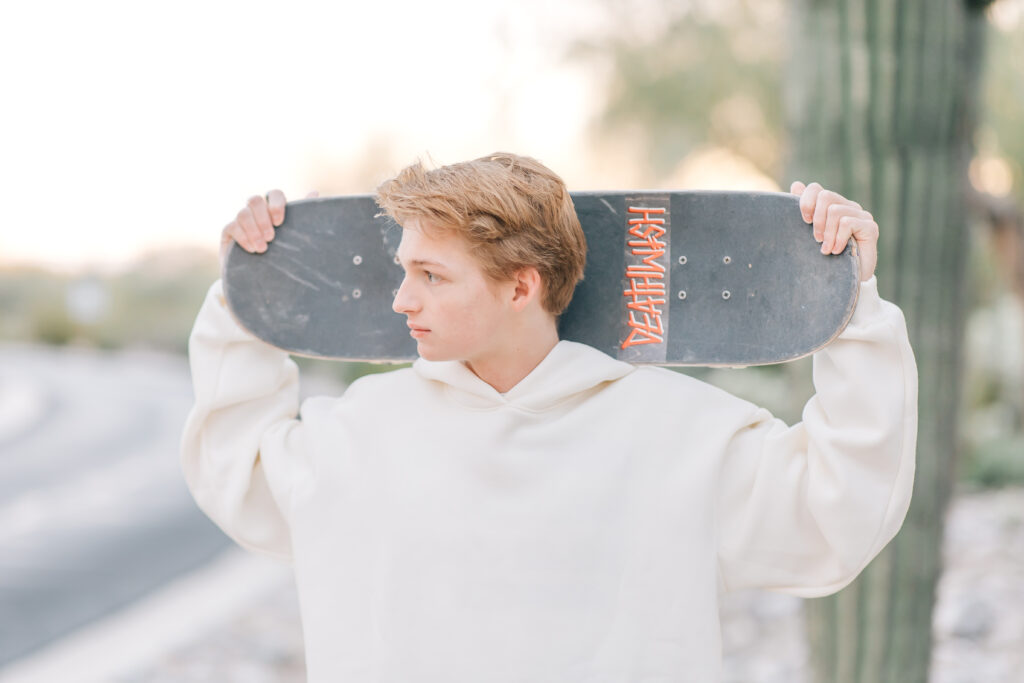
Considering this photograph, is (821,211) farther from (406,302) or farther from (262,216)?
(262,216)

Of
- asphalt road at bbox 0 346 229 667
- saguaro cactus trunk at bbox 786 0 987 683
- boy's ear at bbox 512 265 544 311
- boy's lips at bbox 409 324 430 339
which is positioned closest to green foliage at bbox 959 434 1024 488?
saguaro cactus trunk at bbox 786 0 987 683

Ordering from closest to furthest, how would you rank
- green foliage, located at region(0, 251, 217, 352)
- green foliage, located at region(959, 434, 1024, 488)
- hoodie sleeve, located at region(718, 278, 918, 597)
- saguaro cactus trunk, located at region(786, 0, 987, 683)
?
hoodie sleeve, located at region(718, 278, 918, 597), saguaro cactus trunk, located at region(786, 0, 987, 683), green foliage, located at region(959, 434, 1024, 488), green foliage, located at region(0, 251, 217, 352)

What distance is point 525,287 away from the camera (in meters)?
1.62

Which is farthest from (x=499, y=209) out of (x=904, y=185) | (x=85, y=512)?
(x=85, y=512)

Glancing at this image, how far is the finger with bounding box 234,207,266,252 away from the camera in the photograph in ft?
6.02

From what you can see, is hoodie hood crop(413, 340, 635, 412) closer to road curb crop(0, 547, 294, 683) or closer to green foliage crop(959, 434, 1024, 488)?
road curb crop(0, 547, 294, 683)

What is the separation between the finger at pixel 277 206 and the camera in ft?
6.07

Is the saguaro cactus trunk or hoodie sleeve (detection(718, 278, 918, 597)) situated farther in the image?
the saguaro cactus trunk

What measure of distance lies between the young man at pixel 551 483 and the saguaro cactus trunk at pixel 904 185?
4.01 feet

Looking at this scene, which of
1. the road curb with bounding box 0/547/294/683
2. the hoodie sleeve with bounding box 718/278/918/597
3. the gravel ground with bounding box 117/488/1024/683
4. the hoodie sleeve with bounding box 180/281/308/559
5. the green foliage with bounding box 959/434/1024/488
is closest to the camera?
the hoodie sleeve with bounding box 718/278/918/597

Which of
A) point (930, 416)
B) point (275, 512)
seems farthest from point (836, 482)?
point (930, 416)

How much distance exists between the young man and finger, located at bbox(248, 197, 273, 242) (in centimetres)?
31

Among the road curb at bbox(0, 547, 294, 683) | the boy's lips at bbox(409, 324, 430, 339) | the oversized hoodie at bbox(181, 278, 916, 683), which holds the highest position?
the boy's lips at bbox(409, 324, 430, 339)

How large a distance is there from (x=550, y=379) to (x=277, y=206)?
61 cm
